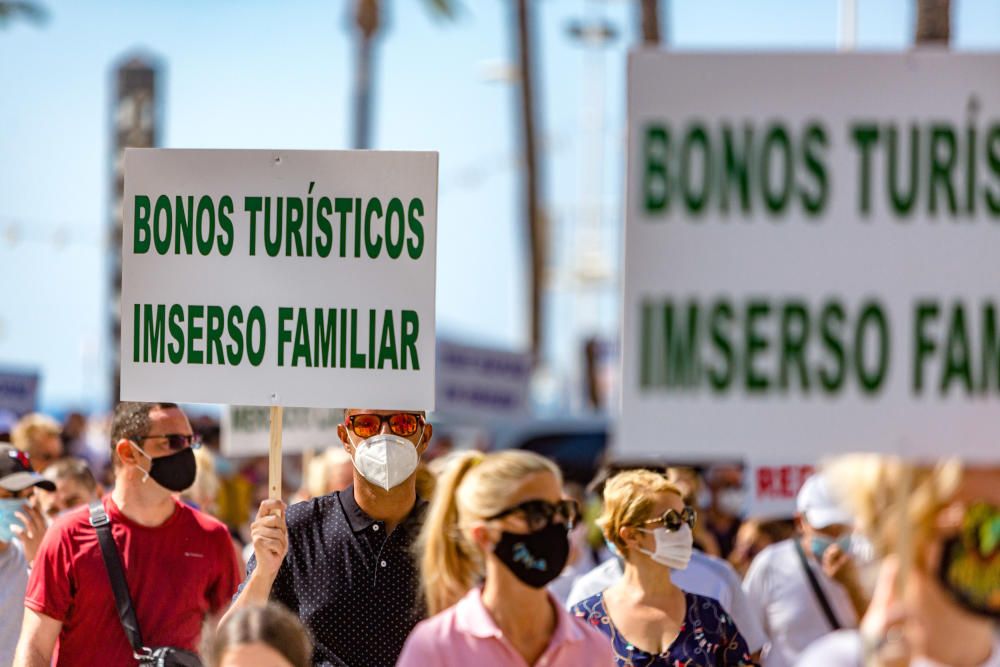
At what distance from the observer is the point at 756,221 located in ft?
13.2

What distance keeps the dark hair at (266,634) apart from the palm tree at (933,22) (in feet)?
32.3

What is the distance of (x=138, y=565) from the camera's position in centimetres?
583

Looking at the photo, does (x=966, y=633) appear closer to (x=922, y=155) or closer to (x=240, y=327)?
(x=922, y=155)

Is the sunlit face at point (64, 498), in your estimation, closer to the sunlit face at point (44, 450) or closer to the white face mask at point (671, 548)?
the sunlit face at point (44, 450)

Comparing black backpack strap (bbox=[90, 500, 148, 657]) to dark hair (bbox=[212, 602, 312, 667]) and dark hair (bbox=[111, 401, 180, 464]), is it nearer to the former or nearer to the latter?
dark hair (bbox=[111, 401, 180, 464])

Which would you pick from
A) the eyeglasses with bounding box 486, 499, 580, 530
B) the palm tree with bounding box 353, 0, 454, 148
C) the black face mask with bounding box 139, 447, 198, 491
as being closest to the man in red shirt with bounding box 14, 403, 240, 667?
the black face mask with bounding box 139, 447, 198, 491

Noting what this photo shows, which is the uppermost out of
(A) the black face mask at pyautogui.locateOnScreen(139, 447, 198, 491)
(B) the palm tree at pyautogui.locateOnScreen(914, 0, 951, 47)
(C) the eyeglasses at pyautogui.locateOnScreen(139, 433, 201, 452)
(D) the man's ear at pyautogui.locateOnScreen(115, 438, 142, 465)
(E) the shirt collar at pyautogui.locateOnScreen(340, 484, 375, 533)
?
(B) the palm tree at pyautogui.locateOnScreen(914, 0, 951, 47)

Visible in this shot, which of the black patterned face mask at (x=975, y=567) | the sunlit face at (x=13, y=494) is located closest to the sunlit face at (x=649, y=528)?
the black patterned face mask at (x=975, y=567)

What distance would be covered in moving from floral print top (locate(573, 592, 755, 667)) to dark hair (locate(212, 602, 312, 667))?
153 centimetres

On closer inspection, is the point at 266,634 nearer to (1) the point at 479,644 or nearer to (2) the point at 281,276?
(1) the point at 479,644

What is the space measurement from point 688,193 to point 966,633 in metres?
1.17

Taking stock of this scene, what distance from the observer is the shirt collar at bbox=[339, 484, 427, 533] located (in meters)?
5.47

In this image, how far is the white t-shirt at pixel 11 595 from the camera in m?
6.62

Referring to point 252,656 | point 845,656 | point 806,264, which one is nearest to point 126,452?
point 252,656
